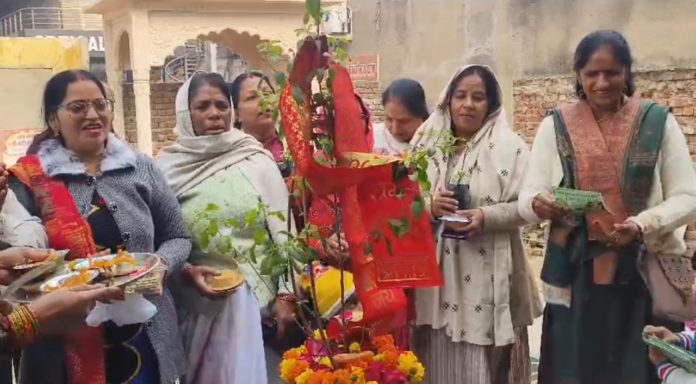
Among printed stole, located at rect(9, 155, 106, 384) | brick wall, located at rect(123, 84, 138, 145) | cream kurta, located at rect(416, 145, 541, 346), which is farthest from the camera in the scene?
brick wall, located at rect(123, 84, 138, 145)

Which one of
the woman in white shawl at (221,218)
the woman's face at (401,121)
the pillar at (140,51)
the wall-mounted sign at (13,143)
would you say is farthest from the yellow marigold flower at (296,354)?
the wall-mounted sign at (13,143)

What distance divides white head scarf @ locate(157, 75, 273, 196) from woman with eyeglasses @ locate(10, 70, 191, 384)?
353 mm

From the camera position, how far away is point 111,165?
2957mm

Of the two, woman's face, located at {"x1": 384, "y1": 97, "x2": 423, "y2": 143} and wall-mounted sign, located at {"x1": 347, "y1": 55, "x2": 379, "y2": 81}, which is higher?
wall-mounted sign, located at {"x1": 347, "y1": 55, "x2": 379, "y2": 81}

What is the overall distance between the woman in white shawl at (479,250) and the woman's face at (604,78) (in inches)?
17.6

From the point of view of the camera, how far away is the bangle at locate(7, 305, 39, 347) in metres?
2.20

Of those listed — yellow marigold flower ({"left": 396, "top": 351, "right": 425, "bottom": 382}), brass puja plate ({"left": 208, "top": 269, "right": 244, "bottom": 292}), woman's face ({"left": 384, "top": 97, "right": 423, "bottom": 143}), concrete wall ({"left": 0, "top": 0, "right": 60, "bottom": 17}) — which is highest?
concrete wall ({"left": 0, "top": 0, "right": 60, "bottom": 17})

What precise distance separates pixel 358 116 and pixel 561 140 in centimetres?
108

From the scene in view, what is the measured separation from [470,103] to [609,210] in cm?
77

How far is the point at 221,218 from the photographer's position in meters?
3.35

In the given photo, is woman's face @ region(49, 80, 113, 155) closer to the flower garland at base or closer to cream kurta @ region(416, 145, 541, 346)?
the flower garland at base

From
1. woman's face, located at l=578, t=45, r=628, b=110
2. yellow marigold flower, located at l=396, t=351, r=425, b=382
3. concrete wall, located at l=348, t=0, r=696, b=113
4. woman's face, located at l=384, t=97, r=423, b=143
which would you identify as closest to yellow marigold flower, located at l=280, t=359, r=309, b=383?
yellow marigold flower, located at l=396, t=351, r=425, b=382

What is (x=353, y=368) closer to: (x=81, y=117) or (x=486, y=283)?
(x=486, y=283)

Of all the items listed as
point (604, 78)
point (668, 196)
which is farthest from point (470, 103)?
point (668, 196)
